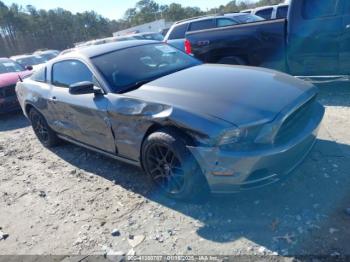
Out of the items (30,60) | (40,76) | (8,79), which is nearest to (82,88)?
(40,76)

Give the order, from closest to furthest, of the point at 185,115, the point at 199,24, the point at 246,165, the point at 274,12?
the point at 246,165 < the point at 185,115 < the point at 199,24 < the point at 274,12

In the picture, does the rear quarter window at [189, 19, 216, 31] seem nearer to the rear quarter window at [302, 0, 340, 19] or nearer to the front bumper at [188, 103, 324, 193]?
the rear quarter window at [302, 0, 340, 19]

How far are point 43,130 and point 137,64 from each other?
2531 millimetres

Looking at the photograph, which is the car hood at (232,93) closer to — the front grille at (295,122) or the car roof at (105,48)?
the front grille at (295,122)

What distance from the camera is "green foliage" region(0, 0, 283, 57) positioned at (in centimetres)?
5434

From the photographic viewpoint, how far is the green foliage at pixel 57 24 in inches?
2140

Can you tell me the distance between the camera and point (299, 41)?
5.96 meters

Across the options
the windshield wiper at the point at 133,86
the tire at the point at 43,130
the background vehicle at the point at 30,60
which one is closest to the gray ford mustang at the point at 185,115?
the windshield wiper at the point at 133,86

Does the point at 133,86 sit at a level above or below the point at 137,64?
below

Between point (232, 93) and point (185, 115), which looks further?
point (232, 93)

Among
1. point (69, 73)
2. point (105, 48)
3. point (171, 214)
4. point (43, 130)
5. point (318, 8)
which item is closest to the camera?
point (171, 214)

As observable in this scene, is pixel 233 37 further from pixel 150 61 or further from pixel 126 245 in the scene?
pixel 126 245

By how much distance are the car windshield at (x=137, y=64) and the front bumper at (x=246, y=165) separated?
→ 142cm

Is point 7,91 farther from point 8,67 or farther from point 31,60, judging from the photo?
point 31,60
